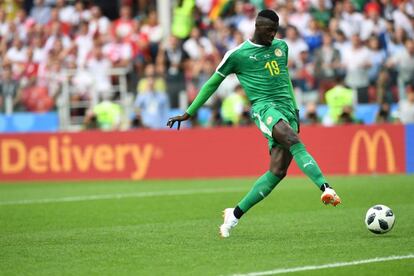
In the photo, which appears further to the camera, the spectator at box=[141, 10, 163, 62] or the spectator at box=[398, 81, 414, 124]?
the spectator at box=[141, 10, 163, 62]

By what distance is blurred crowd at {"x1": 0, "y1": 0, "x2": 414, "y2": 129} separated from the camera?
21.9 meters

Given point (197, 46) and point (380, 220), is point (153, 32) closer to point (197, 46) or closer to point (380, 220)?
point (197, 46)

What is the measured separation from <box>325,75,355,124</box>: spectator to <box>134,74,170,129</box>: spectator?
4.08 m

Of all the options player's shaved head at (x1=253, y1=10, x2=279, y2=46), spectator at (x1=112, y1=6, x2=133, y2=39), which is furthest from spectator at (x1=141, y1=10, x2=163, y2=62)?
player's shaved head at (x1=253, y1=10, x2=279, y2=46)

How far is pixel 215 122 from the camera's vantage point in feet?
76.2

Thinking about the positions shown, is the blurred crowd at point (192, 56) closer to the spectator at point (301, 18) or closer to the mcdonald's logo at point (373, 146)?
the spectator at point (301, 18)

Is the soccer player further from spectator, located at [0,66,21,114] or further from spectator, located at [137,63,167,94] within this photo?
spectator, located at [0,66,21,114]

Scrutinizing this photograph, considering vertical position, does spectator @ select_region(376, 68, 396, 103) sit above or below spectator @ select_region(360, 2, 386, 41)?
below

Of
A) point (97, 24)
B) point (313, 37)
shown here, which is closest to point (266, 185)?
point (313, 37)

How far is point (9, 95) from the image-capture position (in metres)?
24.9

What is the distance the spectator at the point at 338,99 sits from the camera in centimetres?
2155

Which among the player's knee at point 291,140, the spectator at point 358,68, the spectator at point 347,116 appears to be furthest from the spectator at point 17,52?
the player's knee at point 291,140

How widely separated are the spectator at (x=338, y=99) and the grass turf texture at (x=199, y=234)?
10.5 ft

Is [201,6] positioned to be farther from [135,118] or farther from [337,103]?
[337,103]
